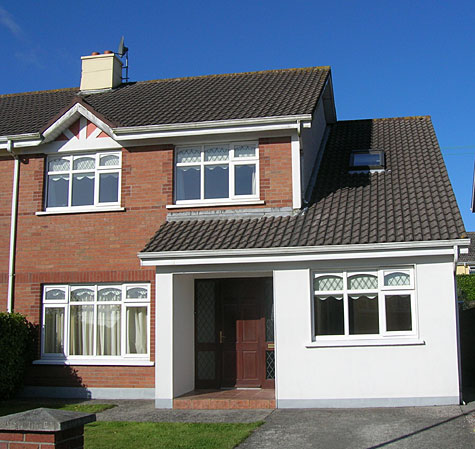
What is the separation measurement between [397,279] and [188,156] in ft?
18.4

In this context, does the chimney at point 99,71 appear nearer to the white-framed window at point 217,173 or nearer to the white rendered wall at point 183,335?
the white-framed window at point 217,173

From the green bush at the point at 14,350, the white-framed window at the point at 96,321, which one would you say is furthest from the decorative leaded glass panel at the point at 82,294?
the green bush at the point at 14,350

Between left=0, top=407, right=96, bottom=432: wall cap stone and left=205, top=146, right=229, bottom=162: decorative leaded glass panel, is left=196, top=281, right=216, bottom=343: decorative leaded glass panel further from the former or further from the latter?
left=0, top=407, right=96, bottom=432: wall cap stone

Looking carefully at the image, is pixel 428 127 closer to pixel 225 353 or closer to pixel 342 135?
pixel 342 135

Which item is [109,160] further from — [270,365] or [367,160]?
[367,160]

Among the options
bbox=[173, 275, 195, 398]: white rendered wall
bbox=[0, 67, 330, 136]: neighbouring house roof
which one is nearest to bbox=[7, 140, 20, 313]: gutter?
bbox=[0, 67, 330, 136]: neighbouring house roof

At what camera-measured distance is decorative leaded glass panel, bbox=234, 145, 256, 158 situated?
14.0 metres

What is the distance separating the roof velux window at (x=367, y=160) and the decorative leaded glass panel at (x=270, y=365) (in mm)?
5162

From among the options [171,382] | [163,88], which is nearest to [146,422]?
[171,382]

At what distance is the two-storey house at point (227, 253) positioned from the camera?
11461 millimetres

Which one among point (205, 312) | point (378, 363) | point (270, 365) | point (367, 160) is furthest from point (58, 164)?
point (378, 363)

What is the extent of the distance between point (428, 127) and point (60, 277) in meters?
11.0

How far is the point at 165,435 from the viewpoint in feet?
31.2

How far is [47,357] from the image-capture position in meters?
14.1
